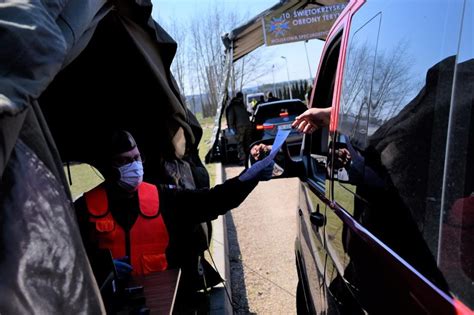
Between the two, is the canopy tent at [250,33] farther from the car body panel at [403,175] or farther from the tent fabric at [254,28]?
the car body panel at [403,175]

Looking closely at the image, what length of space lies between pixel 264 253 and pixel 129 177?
3775 millimetres


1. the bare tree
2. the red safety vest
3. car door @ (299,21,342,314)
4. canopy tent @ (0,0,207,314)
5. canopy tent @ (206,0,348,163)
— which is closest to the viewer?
canopy tent @ (0,0,207,314)

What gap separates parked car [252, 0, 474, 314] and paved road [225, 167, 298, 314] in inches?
102

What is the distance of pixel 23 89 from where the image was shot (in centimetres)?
108

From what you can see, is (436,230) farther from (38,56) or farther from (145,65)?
(145,65)

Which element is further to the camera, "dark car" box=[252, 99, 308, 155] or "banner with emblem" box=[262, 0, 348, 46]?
"banner with emblem" box=[262, 0, 348, 46]

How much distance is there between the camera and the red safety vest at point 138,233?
272cm

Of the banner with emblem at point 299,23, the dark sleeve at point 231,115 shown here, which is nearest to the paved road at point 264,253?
the dark sleeve at point 231,115

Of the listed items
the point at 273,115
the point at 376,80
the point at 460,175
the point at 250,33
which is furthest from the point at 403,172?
the point at 250,33

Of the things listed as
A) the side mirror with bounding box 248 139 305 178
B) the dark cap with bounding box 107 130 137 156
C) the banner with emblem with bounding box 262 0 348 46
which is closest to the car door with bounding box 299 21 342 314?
the side mirror with bounding box 248 139 305 178

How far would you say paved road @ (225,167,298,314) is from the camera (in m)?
4.80

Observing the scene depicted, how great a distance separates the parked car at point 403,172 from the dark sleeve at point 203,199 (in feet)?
2.60

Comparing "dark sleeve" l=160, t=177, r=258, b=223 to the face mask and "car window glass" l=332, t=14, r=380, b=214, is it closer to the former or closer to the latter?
the face mask

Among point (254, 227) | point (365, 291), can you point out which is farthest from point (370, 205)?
point (254, 227)
